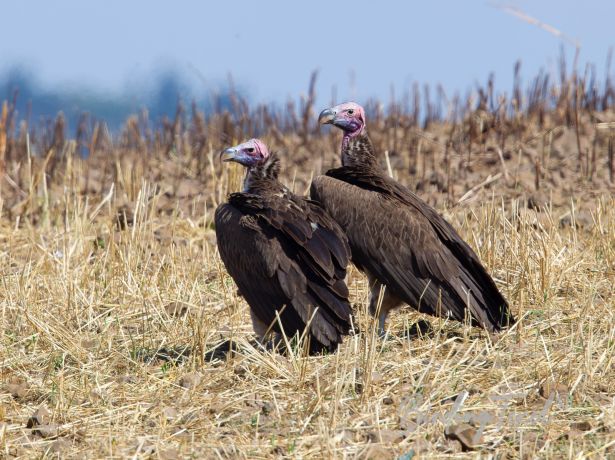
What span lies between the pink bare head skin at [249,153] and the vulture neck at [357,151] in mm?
714

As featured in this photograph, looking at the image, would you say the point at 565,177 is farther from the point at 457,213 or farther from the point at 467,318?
the point at 467,318

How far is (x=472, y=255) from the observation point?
703 centimetres

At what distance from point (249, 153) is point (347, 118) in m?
0.88

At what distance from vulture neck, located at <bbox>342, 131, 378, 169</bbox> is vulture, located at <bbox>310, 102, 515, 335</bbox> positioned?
25 cm

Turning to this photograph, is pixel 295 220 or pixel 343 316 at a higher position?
pixel 295 220

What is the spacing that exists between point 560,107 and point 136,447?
12195mm

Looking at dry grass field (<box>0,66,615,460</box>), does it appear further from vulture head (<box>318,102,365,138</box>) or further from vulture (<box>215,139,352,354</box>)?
vulture head (<box>318,102,365,138</box>)

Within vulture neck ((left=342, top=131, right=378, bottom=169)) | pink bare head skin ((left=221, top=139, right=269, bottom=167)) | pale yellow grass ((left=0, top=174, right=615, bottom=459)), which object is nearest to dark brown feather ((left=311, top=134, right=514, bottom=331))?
pale yellow grass ((left=0, top=174, right=615, bottom=459))

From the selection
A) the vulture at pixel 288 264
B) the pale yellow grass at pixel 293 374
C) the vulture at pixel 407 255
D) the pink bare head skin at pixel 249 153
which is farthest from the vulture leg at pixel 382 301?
the pink bare head skin at pixel 249 153

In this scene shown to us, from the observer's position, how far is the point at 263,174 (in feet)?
23.3

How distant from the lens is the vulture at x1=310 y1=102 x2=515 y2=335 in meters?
6.91

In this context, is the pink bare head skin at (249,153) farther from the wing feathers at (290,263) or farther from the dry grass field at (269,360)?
the dry grass field at (269,360)

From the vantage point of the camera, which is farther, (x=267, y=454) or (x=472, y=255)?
(x=472, y=255)

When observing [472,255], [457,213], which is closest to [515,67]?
[457,213]
